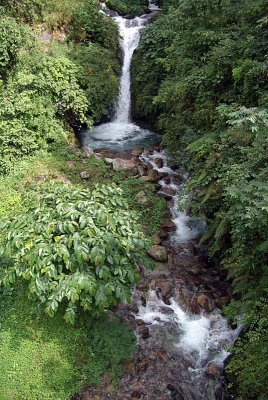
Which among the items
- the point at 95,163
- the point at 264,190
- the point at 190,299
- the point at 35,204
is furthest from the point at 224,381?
the point at 95,163

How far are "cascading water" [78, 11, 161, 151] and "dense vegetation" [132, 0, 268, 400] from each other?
1681 mm

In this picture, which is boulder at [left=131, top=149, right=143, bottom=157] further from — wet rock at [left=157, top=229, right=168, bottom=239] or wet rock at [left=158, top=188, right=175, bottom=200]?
wet rock at [left=157, top=229, right=168, bottom=239]

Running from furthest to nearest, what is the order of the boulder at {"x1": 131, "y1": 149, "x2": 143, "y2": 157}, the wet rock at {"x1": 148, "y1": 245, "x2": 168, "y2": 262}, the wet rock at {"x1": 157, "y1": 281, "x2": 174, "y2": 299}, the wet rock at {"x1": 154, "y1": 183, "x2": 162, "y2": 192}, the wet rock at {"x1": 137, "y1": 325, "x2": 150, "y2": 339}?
the boulder at {"x1": 131, "y1": 149, "x2": 143, "y2": 157}
the wet rock at {"x1": 154, "y1": 183, "x2": 162, "y2": 192}
the wet rock at {"x1": 148, "y1": 245, "x2": 168, "y2": 262}
the wet rock at {"x1": 157, "y1": 281, "x2": 174, "y2": 299}
the wet rock at {"x1": 137, "y1": 325, "x2": 150, "y2": 339}

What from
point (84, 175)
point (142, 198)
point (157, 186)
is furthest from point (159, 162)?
point (84, 175)

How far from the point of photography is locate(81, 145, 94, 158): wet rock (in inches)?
437

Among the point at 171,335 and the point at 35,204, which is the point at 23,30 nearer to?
the point at 35,204

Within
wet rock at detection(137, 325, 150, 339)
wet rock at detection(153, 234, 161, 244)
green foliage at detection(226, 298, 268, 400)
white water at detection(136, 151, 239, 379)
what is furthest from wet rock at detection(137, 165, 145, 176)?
green foliage at detection(226, 298, 268, 400)

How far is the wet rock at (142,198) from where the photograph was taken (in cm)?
982

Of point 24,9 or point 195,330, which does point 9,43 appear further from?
point 195,330

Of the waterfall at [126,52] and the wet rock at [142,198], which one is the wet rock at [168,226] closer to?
the wet rock at [142,198]

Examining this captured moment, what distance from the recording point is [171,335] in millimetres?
6930

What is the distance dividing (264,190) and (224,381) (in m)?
3.43

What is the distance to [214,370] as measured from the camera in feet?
20.7

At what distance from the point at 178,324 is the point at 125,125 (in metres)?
9.07
